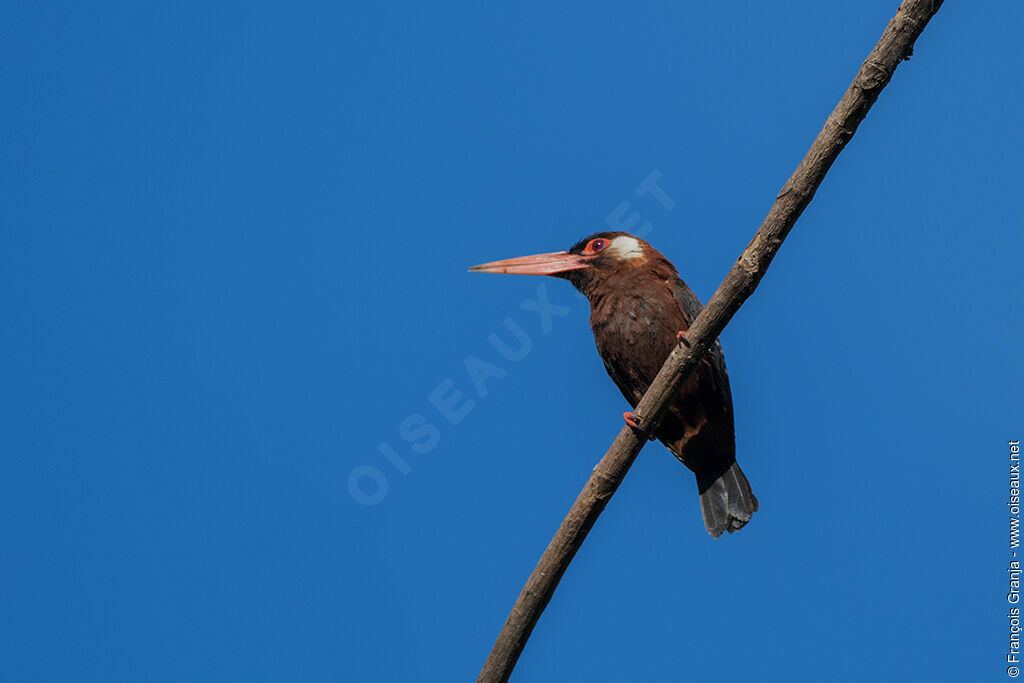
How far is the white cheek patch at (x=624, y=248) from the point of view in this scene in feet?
23.6

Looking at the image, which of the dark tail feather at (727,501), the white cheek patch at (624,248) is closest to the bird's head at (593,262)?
the white cheek patch at (624,248)

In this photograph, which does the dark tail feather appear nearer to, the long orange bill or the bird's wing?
the bird's wing

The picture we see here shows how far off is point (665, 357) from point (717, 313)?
6.71ft

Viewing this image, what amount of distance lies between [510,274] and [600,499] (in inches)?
133

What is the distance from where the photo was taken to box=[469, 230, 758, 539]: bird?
662 cm

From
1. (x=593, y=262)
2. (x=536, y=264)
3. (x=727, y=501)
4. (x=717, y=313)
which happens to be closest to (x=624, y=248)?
(x=593, y=262)

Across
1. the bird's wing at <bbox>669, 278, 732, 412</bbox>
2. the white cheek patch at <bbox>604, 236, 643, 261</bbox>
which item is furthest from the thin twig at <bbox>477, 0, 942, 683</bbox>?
the white cheek patch at <bbox>604, 236, 643, 261</bbox>

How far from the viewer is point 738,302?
4.48 meters

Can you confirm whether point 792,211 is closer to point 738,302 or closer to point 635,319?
point 738,302

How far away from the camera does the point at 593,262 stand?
24.1ft

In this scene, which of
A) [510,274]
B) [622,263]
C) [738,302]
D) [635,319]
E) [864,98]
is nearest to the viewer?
[864,98]

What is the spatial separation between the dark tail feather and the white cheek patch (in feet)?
5.86

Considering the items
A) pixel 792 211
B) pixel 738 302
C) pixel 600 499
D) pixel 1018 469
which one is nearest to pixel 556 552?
pixel 600 499

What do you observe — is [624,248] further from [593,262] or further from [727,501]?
[727,501]
